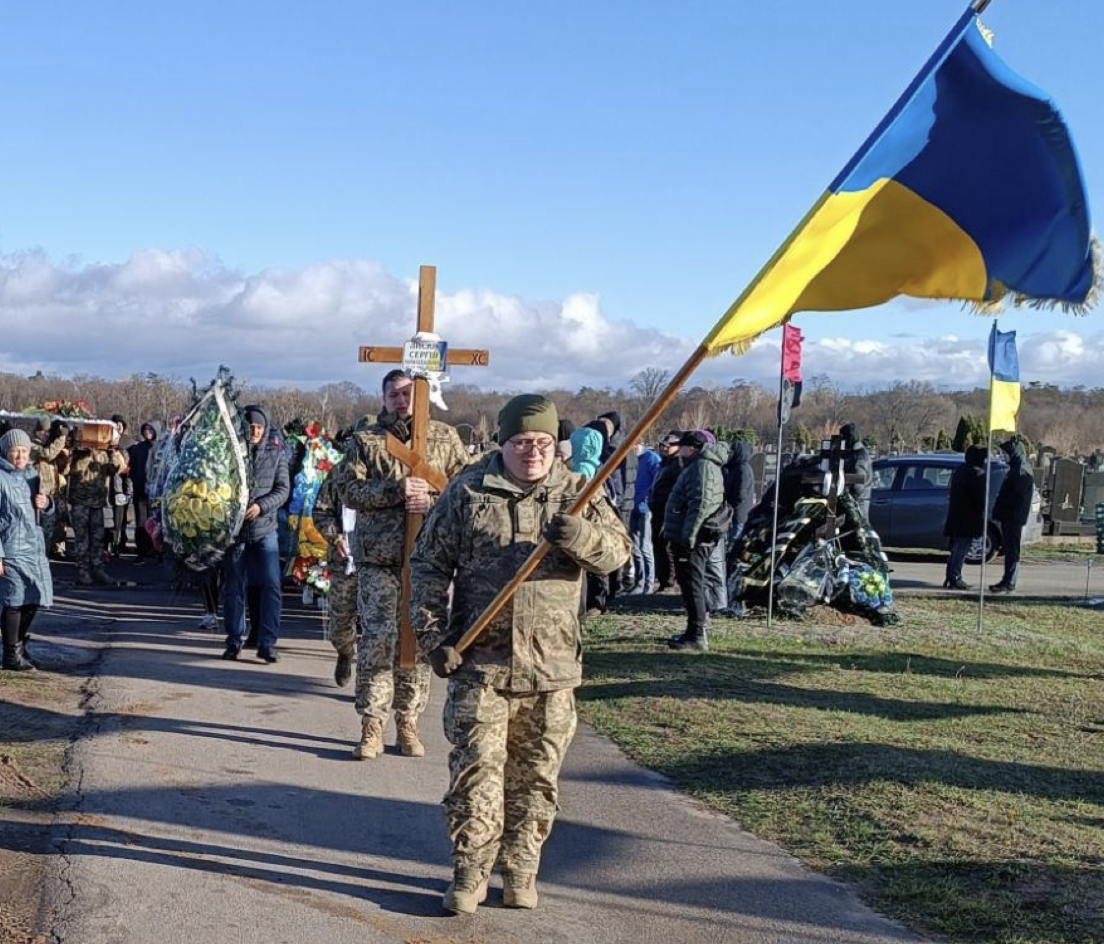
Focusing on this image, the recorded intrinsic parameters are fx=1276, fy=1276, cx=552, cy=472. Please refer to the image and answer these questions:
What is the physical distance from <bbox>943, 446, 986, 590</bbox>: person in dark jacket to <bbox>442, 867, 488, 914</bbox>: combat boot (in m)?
12.9

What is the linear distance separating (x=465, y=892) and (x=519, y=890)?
0.73 ft

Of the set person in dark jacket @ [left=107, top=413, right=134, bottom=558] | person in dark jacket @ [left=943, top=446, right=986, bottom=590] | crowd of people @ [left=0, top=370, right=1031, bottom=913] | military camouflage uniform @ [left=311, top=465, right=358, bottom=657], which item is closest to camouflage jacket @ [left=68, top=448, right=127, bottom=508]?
person in dark jacket @ [left=107, top=413, right=134, bottom=558]

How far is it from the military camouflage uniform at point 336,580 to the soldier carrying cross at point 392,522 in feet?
1.63

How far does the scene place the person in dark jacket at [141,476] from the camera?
17375 millimetres

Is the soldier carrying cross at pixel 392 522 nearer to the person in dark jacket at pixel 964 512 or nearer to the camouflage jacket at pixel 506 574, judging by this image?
the camouflage jacket at pixel 506 574

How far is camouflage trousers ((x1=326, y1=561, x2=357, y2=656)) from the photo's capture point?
8.49 metres

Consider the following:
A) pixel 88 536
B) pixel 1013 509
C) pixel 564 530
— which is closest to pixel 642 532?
pixel 1013 509

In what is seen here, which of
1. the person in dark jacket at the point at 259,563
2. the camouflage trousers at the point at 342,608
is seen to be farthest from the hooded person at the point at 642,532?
the camouflage trousers at the point at 342,608

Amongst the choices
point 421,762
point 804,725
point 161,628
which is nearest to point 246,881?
point 421,762

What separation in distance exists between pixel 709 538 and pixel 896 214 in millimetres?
5860

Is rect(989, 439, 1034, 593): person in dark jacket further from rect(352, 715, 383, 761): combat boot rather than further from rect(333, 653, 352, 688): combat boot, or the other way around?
rect(352, 715, 383, 761): combat boot

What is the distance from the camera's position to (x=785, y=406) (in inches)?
500

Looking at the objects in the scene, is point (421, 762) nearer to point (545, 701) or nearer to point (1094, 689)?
point (545, 701)

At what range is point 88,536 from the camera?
15.1 m
